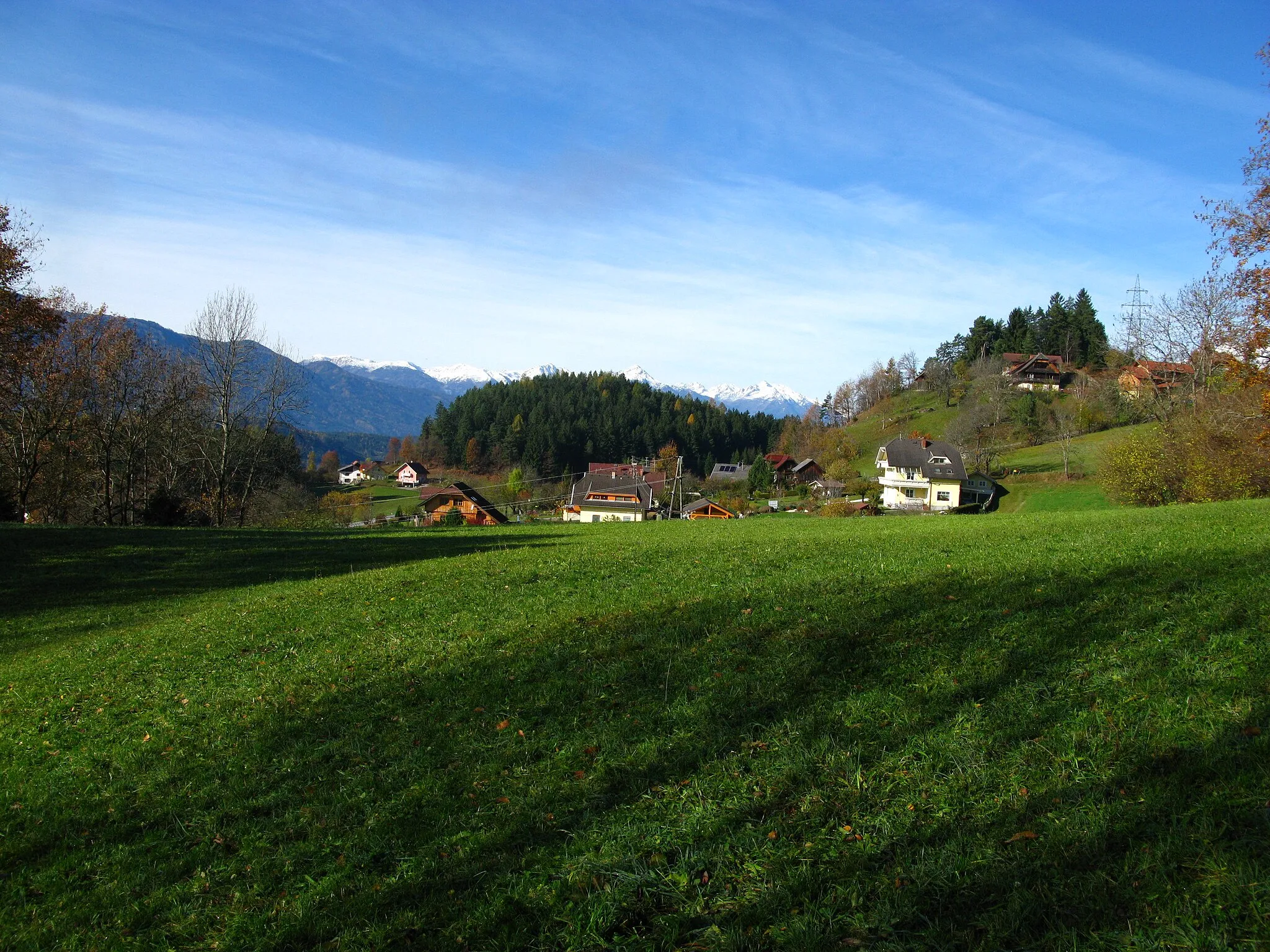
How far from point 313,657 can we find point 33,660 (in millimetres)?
5816

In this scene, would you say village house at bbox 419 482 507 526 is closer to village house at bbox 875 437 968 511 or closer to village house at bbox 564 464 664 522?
village house at bbox 564 464 664 522

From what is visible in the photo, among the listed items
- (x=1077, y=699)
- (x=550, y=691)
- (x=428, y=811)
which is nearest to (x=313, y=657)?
(x=550, y=691)

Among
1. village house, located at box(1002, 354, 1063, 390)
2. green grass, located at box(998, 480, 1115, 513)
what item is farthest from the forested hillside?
green grass, located at box(998, 480, 1115, 513)

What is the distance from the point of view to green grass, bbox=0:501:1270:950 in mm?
4250

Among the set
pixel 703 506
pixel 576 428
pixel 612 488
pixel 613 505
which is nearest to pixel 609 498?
pixel 612 488

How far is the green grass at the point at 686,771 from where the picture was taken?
167 inches

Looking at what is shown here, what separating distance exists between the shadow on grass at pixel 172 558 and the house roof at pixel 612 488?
2308 inches

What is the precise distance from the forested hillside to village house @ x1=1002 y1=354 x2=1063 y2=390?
5006 centimetres

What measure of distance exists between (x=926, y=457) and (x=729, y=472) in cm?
5653

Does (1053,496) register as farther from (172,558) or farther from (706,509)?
(172,558)

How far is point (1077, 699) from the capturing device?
6109 mm

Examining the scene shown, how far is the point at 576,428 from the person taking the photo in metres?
146

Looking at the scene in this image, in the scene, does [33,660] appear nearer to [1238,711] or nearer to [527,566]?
[527,566]

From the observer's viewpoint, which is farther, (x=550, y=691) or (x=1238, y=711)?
(x=550, y=691)
